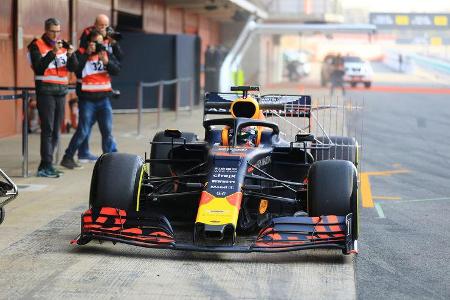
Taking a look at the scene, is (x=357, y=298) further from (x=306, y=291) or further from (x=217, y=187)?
(x=217, y=187)

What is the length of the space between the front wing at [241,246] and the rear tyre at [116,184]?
8.4 inches

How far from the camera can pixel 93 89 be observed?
12.8m

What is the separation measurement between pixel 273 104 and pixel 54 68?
11.4ft

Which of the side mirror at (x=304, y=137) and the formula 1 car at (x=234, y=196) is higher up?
the side mirror at (x=304, y=137)

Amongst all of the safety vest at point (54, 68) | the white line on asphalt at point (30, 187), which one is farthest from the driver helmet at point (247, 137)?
the safety vest at point (54, 68)

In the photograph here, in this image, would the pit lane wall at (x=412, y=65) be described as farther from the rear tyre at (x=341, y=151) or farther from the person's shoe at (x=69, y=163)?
the rear tyre at (x=341, y=151)

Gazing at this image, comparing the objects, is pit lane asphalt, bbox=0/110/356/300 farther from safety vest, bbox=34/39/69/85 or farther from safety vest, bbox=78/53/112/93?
safety vest, bbox=78/53/112/93

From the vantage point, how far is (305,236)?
728 cm

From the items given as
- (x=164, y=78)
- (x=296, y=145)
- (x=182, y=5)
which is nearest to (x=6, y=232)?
(x=296, y=145)

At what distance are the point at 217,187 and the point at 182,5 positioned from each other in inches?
923

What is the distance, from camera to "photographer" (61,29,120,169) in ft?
41.5

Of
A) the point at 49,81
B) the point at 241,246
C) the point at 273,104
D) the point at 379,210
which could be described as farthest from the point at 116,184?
the point at 49,81

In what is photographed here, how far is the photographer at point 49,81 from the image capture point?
460 inches

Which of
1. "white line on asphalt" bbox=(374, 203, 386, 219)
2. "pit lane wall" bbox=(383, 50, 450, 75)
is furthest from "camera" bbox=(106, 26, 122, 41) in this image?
"pit lane wall" bbox=(383, 50, 450, 75)
